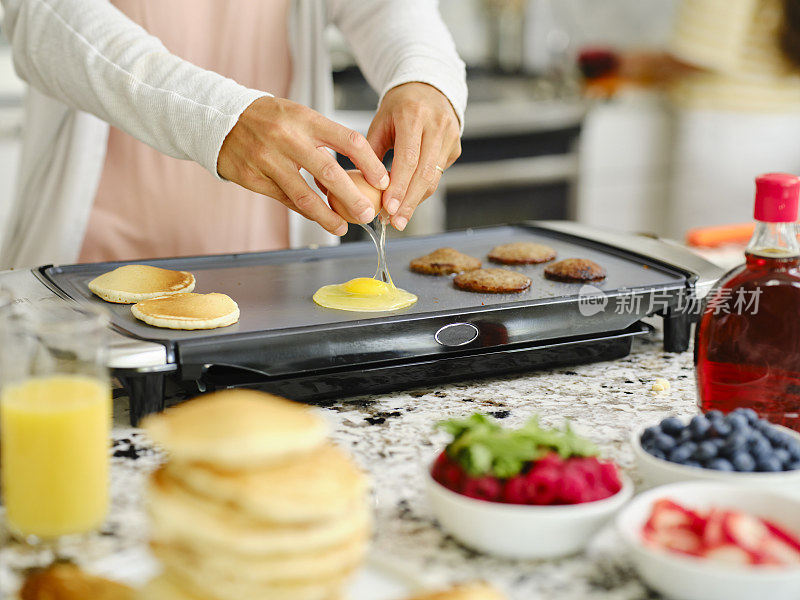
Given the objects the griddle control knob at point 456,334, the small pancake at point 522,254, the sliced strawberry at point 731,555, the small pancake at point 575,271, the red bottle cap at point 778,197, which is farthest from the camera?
the small pancake at point 522,254

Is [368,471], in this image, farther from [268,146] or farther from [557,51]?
[557,51]

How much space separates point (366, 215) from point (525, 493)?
2.07 feet

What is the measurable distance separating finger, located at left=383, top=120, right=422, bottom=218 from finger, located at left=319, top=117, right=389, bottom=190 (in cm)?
4

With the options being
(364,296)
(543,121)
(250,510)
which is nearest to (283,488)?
(250,510)

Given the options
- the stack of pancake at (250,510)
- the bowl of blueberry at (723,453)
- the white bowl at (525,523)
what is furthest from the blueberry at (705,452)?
the stack of pancake at (250,510)

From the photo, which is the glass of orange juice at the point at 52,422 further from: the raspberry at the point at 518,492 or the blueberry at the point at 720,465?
the blueberry at the point at 720,465

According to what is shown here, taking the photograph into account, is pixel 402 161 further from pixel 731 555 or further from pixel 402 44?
pixel 731 555

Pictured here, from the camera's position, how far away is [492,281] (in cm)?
141

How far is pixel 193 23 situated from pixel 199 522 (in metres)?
1.35

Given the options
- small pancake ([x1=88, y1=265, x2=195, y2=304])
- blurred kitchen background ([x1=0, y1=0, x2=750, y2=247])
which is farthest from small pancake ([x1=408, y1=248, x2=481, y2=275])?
blurred kitchen background ([x1=0, y1=0, x2=750, y2=247])

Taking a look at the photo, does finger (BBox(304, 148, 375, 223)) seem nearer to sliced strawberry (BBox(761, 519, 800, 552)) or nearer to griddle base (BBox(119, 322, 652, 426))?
griddle base (BBox(119, 322, 652, 426))

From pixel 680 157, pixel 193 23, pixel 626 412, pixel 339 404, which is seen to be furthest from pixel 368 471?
pixel 680 157

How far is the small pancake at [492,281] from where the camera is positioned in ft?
4.58

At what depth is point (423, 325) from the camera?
1.21 meters
